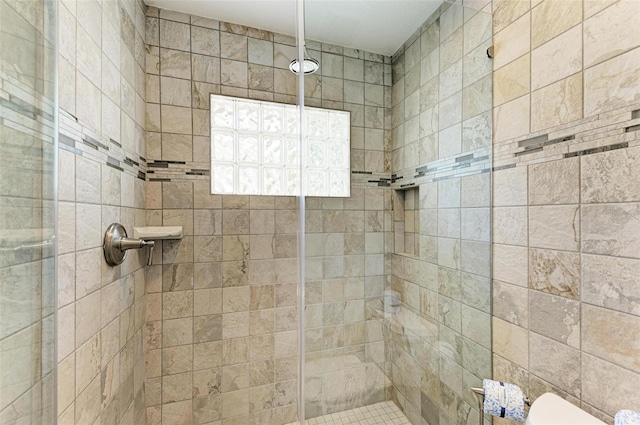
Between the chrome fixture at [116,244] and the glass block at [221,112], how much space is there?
0.84 meters

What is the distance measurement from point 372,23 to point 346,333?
1.36m

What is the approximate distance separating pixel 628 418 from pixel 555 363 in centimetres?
25

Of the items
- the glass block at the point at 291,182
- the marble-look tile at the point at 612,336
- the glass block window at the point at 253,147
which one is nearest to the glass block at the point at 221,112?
the glass block window at the point at 253,147

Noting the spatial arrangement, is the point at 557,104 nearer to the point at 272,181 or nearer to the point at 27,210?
the point at 272,181

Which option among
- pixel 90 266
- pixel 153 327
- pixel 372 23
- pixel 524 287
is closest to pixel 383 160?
pixel 372 23

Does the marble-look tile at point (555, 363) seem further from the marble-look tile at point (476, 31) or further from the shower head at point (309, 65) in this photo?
the shower head at point (309, 65)

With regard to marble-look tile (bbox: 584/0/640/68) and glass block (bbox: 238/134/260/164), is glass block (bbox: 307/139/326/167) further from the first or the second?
marble-look tile (bbox: 584/0/640/68)

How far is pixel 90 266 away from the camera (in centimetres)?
101

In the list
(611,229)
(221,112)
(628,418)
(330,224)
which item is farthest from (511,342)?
(221,112)

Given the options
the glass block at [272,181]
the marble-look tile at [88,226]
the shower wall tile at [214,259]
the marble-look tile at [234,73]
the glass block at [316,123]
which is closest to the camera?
the marble-look tile at [88,226]

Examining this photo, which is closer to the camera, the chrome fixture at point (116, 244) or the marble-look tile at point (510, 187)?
the marble-look tile at point (510, 187)

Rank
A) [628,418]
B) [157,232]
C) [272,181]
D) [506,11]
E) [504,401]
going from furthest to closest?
[272,181] < [157,232] < [506,11] < [504,401] < [628,418]

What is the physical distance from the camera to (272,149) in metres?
1.87

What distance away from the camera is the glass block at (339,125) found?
114 cm
